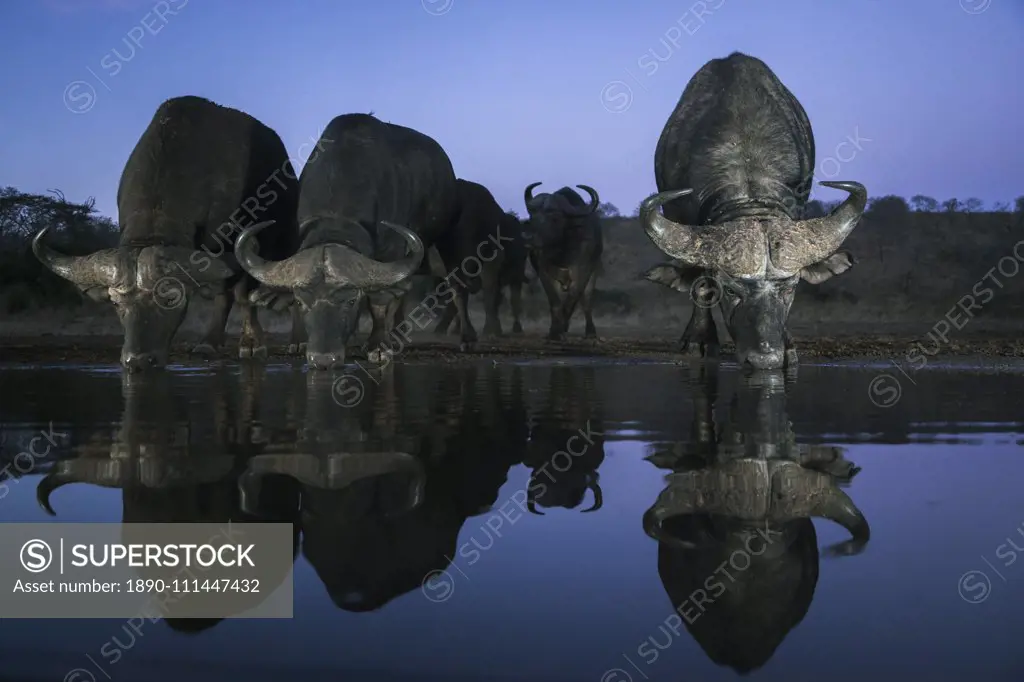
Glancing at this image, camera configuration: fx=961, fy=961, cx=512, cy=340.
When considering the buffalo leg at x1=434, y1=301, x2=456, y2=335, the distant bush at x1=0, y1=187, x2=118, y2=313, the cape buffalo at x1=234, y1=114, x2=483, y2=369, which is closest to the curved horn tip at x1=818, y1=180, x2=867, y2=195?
the cape buffalo at x1=234, y1=114, x2=483, y2=369

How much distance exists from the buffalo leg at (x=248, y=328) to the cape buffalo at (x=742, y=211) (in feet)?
15.6

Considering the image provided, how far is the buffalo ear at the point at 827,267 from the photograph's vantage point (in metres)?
8.98

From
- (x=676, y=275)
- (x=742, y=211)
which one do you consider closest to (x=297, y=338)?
(x=676, y=275)

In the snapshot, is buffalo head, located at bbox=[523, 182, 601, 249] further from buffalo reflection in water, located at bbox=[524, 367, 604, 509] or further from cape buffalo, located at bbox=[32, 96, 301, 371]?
buffalo reflection in water, located at bbox=[524, 367, 604, 509]

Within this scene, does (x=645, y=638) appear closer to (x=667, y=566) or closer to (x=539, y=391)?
(x=667, y=566)

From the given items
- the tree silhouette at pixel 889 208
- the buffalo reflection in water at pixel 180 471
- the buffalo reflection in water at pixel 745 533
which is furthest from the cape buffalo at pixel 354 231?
the tree silhouette at pixel 889 208

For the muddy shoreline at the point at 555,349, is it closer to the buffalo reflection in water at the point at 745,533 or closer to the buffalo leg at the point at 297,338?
the buffalo leg at the point at 297,338

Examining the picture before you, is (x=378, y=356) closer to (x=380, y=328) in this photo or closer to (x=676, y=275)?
(x=380, y=328)

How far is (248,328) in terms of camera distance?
1132cm

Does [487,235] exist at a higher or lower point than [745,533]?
higher

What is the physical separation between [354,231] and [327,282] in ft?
3.51

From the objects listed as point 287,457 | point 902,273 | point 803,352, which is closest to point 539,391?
point 287,457

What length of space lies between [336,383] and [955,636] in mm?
5957

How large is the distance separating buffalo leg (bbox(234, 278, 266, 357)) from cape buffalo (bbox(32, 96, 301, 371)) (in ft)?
0.04
